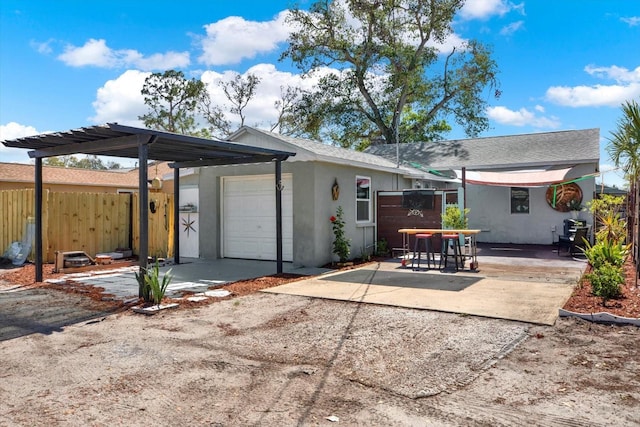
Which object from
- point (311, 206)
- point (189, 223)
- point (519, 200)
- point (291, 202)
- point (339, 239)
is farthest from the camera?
point (519, 200)

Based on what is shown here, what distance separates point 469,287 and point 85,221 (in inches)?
396

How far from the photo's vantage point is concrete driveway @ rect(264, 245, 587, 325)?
641 cm

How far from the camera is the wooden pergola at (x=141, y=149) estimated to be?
709cm

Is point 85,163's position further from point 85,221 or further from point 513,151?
point 513,151

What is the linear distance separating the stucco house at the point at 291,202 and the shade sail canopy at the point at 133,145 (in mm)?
1226

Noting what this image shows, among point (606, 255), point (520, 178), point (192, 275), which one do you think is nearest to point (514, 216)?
point (520, 178)

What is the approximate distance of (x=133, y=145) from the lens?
23.9ft

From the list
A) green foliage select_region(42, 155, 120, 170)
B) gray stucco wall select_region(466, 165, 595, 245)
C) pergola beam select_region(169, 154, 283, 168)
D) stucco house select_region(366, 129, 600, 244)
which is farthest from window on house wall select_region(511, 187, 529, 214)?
green foliage select_region(42, 155, 120, 170)

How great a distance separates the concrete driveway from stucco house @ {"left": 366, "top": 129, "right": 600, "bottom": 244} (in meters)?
3.73

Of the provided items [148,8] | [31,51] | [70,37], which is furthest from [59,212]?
[148,8]

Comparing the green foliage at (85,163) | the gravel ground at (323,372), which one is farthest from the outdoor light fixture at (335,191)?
the green foliage at (85,163)

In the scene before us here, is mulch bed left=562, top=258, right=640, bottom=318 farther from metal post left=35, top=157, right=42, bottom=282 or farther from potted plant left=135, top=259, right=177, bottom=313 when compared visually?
metal post left=35, top=157, right=42, bottom=282

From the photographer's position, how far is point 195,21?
18953 millimetres

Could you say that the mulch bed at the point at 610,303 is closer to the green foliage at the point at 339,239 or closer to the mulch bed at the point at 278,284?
the mulch bed at the point at 278,284
